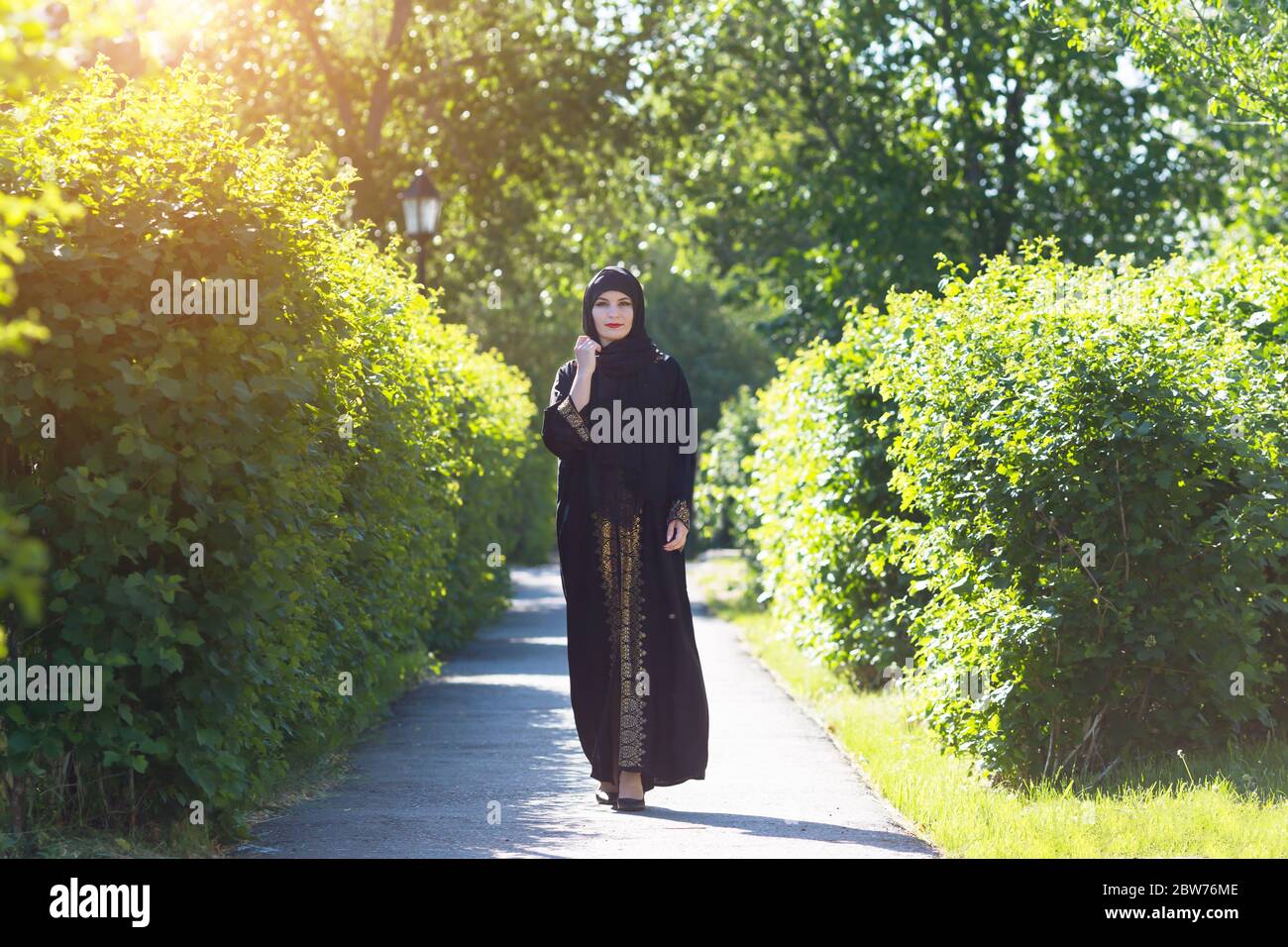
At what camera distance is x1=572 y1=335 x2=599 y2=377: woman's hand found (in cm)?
774

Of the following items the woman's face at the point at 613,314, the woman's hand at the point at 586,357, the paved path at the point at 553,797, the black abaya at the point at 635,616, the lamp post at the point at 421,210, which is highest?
the lamp post at the point at 421,210

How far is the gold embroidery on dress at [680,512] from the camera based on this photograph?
773 cm

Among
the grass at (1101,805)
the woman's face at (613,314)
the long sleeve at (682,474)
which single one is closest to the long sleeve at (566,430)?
the woman's face at (613,314)

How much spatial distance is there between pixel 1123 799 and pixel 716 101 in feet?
69.2

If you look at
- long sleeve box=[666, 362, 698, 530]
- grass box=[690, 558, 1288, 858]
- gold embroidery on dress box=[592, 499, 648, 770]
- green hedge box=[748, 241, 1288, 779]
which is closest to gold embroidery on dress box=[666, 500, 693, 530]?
long sleeve box=[666, 362, 698, 530]

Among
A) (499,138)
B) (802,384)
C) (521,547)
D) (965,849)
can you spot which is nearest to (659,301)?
(521,547)

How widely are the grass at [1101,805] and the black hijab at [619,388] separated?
1872 mm

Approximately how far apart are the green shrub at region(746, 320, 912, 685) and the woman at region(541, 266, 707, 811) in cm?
243

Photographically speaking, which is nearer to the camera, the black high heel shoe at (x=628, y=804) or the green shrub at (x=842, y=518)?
the black high heel shoe at (x=628, y=804)

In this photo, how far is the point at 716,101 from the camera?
26781 millimetres

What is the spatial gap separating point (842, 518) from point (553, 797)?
14.2ft

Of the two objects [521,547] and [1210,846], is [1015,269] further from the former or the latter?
[521,547]

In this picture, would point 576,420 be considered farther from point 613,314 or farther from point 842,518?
point 842,518

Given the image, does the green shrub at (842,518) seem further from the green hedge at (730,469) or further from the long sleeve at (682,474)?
the green hedge at (730,469)
